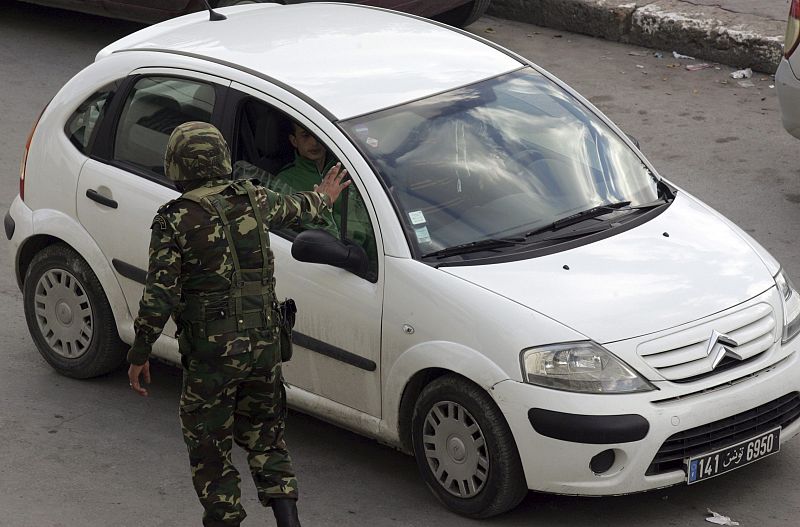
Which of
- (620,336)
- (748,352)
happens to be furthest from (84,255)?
(748,352)

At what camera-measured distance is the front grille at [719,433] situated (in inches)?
194

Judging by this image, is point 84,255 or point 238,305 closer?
point 238,305

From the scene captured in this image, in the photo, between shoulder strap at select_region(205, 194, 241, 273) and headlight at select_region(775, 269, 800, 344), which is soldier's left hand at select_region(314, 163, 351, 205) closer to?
shoulder strap at select_region(205, 194, 241, 273)

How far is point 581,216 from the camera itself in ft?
18.4

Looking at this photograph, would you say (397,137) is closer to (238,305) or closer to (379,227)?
(379,227)

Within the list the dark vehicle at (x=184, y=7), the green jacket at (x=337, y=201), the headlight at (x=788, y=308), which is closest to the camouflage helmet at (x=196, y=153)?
the green jacket at (x=337, y=201)

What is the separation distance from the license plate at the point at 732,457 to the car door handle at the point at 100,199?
2767 millimetres

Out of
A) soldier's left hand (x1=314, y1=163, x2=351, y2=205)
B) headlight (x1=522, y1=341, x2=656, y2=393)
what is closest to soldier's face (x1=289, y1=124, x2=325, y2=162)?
soldier's left hand (x1=314, y1=163, x2=351, y2=205)

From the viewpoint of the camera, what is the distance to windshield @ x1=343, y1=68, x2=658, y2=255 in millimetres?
5438

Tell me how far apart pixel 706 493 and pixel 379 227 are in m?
1.67

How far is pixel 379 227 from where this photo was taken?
532cm

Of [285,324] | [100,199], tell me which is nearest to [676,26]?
[100,199]

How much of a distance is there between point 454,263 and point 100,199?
183cm

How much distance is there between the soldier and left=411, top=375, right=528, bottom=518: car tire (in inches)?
22.9
